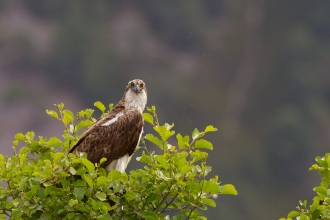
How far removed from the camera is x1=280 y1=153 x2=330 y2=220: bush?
751cm

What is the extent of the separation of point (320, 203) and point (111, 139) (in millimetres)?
3850

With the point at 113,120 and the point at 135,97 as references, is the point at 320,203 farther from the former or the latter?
the point at 135,97

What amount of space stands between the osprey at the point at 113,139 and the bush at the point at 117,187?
6.09 ft

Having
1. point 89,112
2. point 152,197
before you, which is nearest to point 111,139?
point 89,112

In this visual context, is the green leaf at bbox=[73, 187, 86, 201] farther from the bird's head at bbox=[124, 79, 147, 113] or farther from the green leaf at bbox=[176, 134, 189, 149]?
the bird's head at bbox=[124, 79, 147, 113]

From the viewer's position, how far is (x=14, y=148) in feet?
26.8

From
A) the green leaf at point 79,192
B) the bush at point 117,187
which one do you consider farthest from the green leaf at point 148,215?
the green leaf at point 79,192

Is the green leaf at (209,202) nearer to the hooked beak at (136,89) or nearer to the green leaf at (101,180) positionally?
the green leaf at (101,180)

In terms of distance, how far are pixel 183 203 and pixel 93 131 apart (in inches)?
114

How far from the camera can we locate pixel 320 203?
7.70 metres

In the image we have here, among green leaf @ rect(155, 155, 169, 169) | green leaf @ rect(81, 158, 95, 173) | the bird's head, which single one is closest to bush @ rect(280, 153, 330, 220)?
green leaf @ rect(155, 155, 169, 169)

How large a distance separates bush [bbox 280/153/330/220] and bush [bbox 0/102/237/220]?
1232 mm

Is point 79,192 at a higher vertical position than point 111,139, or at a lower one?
lower

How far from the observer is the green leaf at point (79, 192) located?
682 cm
